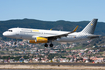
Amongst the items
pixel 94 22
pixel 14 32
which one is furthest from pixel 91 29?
pixel 14 32

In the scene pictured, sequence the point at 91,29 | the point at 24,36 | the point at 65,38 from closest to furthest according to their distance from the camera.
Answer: the point at 24,36
the point at 65,38
the point at 91,29

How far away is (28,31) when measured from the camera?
65688mm

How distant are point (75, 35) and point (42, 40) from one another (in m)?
12.3

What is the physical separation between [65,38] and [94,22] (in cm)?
1365

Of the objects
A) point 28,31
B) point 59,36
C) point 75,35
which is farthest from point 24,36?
point 75,35

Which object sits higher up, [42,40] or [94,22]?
[94,22]

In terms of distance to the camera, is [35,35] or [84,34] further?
[84,34]

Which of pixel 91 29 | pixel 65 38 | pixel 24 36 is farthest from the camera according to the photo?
pixel 91 29

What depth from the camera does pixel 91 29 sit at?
253 ft

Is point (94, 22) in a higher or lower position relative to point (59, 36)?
higher

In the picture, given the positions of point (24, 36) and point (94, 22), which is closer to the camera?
A: point (24, 36)

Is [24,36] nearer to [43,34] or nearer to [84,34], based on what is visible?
[43,34]

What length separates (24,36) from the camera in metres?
65.4

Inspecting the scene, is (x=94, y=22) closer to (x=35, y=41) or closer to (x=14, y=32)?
(x=35, y=41)
